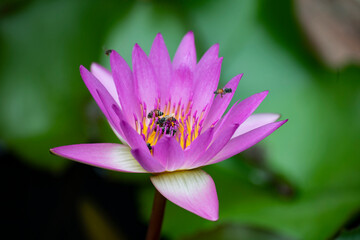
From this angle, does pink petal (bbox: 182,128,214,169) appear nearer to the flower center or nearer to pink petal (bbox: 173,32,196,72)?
the flower center

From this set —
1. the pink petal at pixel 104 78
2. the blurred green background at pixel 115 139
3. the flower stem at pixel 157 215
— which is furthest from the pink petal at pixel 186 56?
the blurred green background at pixel 115 139

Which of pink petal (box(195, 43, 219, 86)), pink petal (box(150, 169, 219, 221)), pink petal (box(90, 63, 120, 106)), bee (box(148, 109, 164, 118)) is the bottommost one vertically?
pink petal (box(150, 169, 219, 221))

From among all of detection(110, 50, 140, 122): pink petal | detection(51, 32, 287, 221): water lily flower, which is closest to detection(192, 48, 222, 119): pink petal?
detection(51, 32, 287, 221): water lily flower

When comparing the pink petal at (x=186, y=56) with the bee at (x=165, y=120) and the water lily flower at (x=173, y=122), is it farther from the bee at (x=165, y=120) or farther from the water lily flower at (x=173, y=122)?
the bee at (x=165, y=120)

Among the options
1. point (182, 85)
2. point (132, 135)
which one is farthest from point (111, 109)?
point (182, 85)

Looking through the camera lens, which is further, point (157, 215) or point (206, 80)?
point (206, 80)

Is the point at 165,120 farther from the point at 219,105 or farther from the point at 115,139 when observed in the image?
the point at 115,139

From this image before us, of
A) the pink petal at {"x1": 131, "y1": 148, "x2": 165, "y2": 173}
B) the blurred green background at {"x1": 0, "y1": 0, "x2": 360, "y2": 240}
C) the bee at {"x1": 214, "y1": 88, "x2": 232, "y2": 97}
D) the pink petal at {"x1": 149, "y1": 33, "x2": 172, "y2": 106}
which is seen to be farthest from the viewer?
the blurred green background at {"x1": 0, "y1": 0, "x2": 360, "y2": 240}

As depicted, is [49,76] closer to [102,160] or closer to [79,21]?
[79,21]
